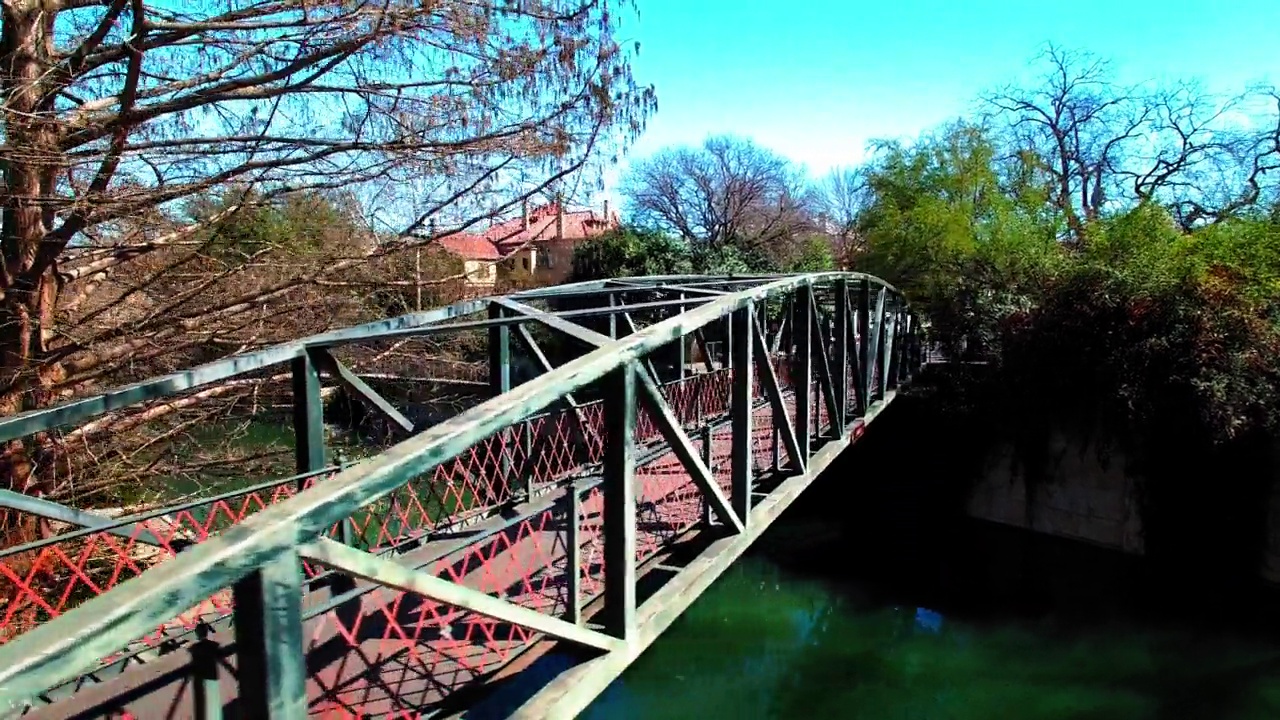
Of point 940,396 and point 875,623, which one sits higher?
point 940,396

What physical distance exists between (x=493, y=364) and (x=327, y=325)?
163 cm

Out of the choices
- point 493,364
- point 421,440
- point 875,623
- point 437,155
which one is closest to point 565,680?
point 421,440

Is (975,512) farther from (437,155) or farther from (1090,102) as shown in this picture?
(1090,102)

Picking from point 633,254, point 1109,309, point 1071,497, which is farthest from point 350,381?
point 633,254

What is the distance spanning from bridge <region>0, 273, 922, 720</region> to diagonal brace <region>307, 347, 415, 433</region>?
0.5 inches

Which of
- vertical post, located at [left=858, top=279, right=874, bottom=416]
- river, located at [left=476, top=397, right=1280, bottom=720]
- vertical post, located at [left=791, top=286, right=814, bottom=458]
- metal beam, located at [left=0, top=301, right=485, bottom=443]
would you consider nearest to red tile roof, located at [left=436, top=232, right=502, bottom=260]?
metal beam, located at [left=0, top=301, right=485, bottom=443]

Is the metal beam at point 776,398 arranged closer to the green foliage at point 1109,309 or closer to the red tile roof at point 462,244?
the red tile roof at point 462,244

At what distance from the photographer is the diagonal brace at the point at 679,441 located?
2.60m

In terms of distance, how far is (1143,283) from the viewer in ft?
34.3

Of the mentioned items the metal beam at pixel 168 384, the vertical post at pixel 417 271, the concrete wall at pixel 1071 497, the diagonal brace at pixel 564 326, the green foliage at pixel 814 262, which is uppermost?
the green foliage at pixel 814 262

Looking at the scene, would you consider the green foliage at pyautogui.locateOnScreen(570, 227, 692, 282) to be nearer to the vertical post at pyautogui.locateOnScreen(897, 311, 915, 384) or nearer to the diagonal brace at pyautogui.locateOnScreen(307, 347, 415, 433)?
the vertical post at pyautogui.locateOnScreen(897, 311, 915, 384)

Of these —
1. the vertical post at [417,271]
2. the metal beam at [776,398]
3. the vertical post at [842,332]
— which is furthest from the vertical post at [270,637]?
the vertical post at [842,332]

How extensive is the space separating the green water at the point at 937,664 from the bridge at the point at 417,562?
113 inches

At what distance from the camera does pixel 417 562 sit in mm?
3209
